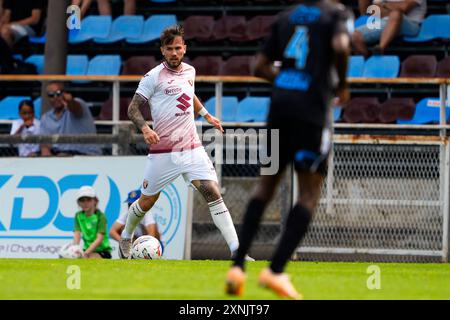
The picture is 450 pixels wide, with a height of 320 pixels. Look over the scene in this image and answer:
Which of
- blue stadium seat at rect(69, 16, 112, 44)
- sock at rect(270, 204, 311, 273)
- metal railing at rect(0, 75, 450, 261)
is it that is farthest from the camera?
blue stadium seat at rect(69, 16, 112, 44)

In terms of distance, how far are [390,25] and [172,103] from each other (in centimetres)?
702

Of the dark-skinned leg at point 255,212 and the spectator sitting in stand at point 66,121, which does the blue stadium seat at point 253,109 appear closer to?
the spectator sitting in stand at point 66,121

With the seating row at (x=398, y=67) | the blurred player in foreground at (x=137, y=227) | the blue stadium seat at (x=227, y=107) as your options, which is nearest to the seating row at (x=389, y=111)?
the seating row at (x=398, y=67)

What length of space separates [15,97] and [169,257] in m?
5.63

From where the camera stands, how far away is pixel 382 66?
1908cm

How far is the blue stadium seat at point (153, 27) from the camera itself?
835 inches

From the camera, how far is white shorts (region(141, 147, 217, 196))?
1273 cm

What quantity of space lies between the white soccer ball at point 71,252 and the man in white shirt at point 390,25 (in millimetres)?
5984

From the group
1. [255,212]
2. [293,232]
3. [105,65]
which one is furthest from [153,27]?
[293,232]

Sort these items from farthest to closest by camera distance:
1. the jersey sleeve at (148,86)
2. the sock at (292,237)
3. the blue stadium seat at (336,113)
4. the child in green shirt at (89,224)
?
1. the blue stadium seat at (336,113)
2. the child in green shirt at (89,224)
3. the jersey sleeve at (148,86)
4. the sock at (292,237)

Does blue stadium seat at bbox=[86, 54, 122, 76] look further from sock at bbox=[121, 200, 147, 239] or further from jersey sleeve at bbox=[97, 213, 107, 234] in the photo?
sock at bbox=[121, 200, 147, 239]

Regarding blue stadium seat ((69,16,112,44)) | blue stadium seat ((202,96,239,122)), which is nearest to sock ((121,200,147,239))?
blue stadium seat ((202,96,239,122))

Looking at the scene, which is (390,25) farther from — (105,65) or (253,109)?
(105,65)

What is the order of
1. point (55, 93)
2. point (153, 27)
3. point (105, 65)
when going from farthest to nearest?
point (153, 27) < point (105, 65) < point (55, 93)
